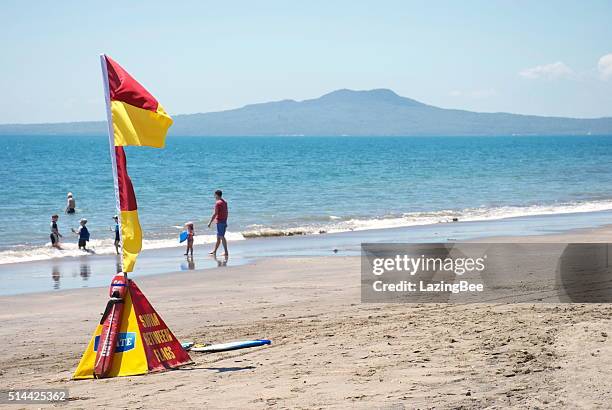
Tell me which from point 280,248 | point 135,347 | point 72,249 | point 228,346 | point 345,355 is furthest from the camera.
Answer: point 72,249

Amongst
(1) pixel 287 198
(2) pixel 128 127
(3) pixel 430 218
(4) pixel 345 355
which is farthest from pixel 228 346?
(1) pixel 287 198

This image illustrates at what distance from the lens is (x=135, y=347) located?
26.6 feet

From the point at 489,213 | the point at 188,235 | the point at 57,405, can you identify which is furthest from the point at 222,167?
the point at 57,405

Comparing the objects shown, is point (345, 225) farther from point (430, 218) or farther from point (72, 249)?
point (72, 249)

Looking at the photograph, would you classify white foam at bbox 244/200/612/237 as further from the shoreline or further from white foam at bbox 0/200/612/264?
the shoreline

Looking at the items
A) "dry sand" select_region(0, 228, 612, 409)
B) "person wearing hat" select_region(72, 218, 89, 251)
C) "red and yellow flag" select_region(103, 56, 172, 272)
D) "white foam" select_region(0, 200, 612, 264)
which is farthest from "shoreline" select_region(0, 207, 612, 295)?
"red and yellow flag" select_region(103, 56, 172, 272)

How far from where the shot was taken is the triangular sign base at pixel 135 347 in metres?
8.05

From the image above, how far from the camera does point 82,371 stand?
8.07m

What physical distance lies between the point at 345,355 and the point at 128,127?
116 inches

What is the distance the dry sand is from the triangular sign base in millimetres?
186

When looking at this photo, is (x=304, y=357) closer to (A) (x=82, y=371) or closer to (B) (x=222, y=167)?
(A) (x=82, y=371)

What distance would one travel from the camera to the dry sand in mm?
6777

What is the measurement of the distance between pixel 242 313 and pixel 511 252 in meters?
7.70

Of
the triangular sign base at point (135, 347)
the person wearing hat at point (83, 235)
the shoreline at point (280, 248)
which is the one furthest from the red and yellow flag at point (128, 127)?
the person wearing hat at point (83, 235)
